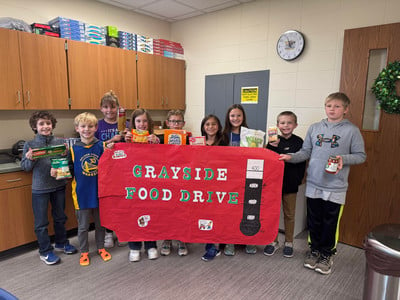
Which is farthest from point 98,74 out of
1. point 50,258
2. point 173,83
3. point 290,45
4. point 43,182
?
point 290,45

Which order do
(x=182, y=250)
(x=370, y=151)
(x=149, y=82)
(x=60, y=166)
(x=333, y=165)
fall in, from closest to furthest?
(x=333, y=165) < (x=60, y=166) < (x=182, y=250) < (x=370, y=151) < (x=149, y=82)

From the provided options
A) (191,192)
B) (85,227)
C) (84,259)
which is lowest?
(84,259)

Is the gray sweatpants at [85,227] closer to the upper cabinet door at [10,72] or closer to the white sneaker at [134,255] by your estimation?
the white sneaker at [134,255]

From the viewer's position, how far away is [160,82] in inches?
157

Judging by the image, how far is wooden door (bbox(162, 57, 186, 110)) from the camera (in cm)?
405

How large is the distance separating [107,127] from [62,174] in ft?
2.30

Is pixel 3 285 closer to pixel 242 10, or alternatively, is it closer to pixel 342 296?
pixel 342 296

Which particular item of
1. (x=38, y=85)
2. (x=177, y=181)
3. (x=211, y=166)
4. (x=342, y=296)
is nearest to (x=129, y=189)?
(x=177, y=181)

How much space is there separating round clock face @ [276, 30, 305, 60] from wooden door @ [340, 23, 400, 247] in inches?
20.4

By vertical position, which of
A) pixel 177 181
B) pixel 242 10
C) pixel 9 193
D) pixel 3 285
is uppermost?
pixel 242 10

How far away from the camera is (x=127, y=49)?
355cm

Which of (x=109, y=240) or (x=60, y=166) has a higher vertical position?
(x=60, y=166)

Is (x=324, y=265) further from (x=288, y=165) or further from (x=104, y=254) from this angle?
(x=104, y=254)

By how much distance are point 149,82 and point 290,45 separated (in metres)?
1.89
